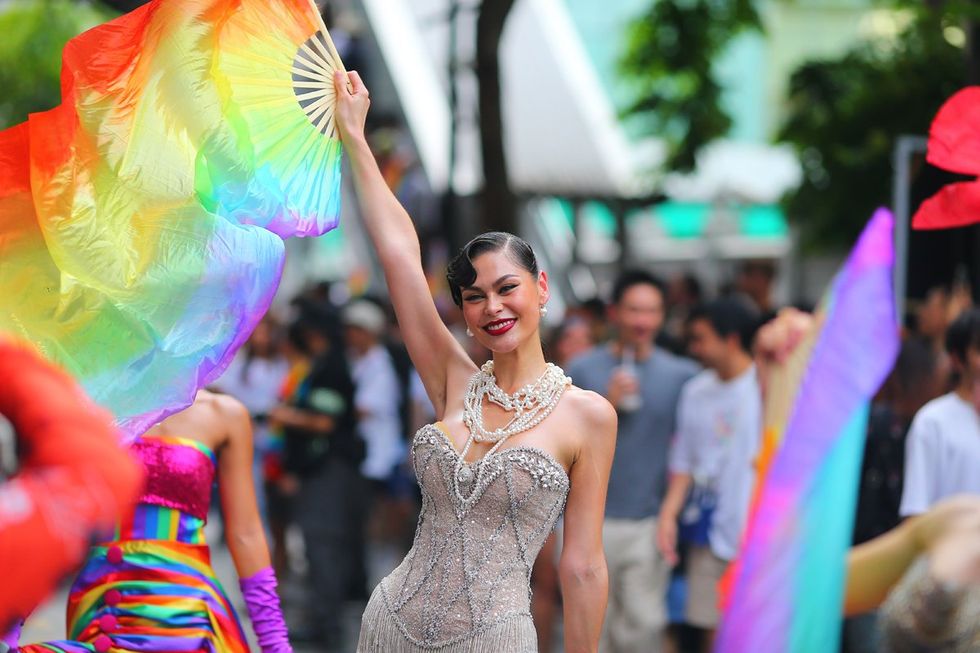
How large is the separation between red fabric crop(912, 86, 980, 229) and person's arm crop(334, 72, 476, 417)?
1410 mm

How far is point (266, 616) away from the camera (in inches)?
190

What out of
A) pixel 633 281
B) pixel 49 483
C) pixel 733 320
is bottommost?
pixel 49 483

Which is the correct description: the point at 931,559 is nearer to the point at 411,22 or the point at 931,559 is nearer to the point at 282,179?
the point at 282,179

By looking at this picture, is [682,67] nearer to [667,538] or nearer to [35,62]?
[667,538]

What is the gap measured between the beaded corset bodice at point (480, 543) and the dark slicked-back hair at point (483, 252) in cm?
48

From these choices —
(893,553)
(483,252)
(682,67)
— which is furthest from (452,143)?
(893,553)

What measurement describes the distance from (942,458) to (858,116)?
26.3 ft

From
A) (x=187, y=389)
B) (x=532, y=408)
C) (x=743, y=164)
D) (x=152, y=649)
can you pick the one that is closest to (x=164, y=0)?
(x=187, y=389)

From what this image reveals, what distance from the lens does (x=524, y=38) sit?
22.1m

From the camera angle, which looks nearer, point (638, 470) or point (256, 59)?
point (256, 59)

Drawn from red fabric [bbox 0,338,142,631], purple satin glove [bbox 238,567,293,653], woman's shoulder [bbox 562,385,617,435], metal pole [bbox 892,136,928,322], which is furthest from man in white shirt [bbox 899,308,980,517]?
red fabric [bbox 0,338,142,631]

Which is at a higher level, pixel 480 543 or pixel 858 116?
pixel 858 116

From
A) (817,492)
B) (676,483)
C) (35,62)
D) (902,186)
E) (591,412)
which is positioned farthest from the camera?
(35,62)

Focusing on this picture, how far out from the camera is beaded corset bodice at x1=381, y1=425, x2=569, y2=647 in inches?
158
